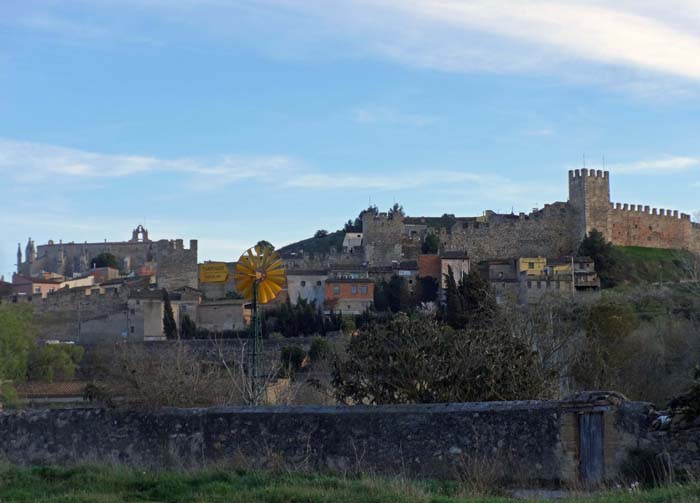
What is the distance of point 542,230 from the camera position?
74.4m

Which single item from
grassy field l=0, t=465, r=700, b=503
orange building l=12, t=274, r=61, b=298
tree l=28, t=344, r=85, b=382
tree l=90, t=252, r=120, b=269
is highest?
tree l=90, t=252, r=120, b=269

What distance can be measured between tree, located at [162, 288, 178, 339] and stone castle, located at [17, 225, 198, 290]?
31.0 ft

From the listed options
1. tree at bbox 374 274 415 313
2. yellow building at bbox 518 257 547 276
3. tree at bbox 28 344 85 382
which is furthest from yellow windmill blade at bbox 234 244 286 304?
yellow building at bbox 518 257 547 276

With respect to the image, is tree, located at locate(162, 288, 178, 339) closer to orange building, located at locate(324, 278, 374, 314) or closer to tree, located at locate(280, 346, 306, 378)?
orange building, located at locate(324, 278, 374, 314)

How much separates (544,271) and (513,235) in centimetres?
1023

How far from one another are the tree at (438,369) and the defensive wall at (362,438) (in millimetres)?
4524

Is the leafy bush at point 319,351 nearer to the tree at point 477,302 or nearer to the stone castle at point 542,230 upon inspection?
the tree at point 477,302

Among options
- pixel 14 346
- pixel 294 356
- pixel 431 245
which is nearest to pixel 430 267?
pixel 431 245

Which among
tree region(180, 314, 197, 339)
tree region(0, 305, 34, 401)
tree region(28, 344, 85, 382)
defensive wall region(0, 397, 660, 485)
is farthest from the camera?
tree region(180, 314, 197, 339)

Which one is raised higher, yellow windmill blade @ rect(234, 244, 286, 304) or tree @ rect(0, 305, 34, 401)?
yellow windmill blade @ rect(234, 244, 286, 304)

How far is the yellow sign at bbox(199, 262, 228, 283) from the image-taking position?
2899 inches

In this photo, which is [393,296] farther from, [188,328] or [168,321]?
[168,321]

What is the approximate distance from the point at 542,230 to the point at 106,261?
3815 centimetres

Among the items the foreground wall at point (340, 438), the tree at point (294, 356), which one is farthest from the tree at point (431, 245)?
the foreground wall at point (340, 438)
